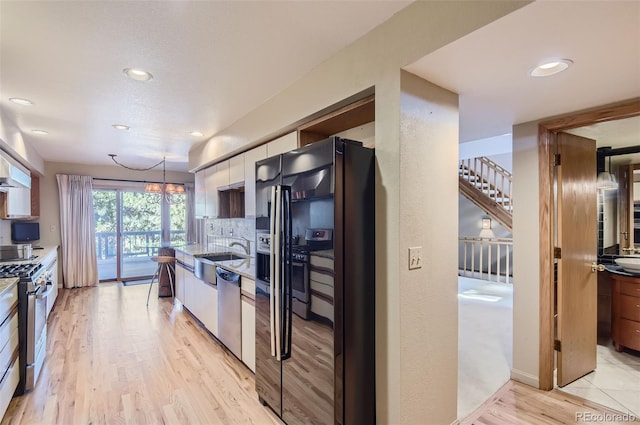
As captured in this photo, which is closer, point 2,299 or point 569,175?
point 2,299

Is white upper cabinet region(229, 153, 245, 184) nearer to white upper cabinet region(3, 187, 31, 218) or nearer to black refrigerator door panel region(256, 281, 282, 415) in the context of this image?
black refrigerator door panel region(256, 281, 282, 415)

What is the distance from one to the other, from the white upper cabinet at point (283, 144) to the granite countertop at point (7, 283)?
218 cm

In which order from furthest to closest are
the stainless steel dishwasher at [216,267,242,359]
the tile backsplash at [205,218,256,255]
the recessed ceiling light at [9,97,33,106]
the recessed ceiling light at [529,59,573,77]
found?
the tile backsplash at [205,218,256,255], the stainless steel dishwasher at [216,267,242,359], the recessed ceiling light at [9,97,33,106], the recessed ceiling light at [529,59,573,77]

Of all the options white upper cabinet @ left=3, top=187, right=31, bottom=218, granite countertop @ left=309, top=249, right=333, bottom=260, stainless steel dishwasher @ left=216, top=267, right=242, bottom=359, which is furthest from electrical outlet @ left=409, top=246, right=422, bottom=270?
white upper cabinet @ left=3, top=187, right=31, bottom=218

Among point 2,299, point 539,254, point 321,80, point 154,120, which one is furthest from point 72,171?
point 539,254

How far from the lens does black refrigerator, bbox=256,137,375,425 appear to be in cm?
169

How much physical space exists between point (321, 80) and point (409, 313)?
1.58 m

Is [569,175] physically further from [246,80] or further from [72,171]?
[72,171]

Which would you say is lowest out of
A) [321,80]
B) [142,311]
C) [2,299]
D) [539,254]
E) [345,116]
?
[142,311]

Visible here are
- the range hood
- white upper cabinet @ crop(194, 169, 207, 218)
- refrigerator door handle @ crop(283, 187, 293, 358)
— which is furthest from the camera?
white upper cabinet @ crop(194, 169, 207, 218)

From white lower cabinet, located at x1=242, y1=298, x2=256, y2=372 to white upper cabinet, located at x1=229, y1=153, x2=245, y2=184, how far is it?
57.8 inches

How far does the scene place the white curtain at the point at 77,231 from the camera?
6.07 meters

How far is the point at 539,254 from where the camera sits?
2.55 metres

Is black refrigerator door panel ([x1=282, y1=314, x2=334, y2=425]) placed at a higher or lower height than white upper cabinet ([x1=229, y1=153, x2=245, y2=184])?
lower
